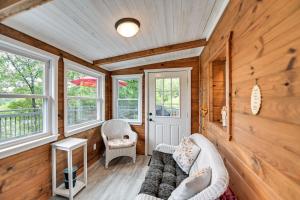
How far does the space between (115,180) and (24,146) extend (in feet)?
4.80

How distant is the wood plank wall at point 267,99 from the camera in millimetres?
688

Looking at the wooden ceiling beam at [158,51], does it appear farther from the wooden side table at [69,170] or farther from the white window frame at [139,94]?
the wooden side table at [69,170]

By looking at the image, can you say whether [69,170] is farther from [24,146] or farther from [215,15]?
[215,15]

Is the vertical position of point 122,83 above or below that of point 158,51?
below

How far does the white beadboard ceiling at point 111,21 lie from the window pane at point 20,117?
0.86m

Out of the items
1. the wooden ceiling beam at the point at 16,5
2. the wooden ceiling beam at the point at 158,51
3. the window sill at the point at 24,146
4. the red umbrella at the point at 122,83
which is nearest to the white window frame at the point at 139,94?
the red umbrella at the point at 122,83

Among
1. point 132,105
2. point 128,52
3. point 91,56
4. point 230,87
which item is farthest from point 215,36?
point 132,105

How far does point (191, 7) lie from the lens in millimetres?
1630

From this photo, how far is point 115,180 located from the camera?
262cm

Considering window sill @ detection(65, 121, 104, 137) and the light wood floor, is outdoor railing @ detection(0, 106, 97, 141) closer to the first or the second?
window sill @ detection(65, 121, 104, 137)

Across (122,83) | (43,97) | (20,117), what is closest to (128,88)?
(122,83)

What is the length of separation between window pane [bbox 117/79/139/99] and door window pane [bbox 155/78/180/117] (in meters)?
0.59

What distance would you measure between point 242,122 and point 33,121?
247 centimetres

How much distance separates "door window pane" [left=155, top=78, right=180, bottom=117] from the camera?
3604 mm
